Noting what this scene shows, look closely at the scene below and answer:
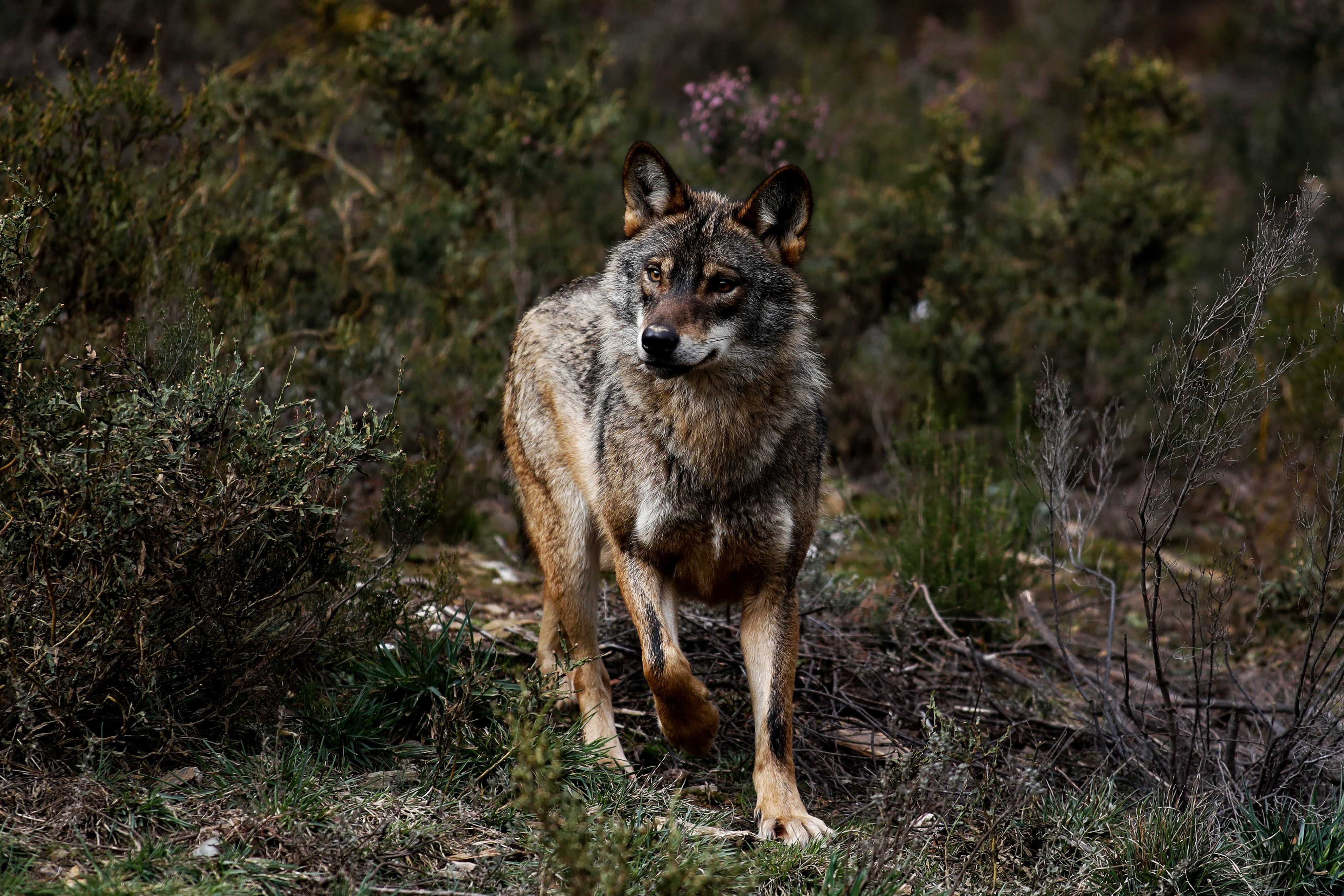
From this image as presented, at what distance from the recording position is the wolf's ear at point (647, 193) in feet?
15.4

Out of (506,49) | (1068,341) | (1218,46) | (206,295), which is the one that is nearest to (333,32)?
(506,49)

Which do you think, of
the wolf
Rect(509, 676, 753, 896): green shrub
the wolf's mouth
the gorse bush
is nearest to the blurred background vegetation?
the gorse bush

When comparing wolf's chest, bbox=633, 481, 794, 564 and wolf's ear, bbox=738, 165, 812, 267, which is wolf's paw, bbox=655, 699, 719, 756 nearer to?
wolf's chest, bbox=633, 481, 794, 564

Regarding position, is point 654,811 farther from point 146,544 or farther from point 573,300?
point 573,300

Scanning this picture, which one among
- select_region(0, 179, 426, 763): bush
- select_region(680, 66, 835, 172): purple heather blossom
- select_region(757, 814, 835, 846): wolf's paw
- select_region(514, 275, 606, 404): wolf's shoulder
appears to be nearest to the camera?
select_region(0, 179, 426, 763): bush

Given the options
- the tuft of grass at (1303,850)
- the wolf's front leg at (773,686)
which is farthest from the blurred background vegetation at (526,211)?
the tuft of grass at (1303,850)

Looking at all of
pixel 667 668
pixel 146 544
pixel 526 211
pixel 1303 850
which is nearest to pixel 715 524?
pixel 667 668

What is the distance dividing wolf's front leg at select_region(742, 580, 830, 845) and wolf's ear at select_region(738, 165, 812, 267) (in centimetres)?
138

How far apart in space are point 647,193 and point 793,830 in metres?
2.64

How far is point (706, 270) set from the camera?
4.34 metres

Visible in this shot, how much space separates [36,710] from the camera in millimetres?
3459

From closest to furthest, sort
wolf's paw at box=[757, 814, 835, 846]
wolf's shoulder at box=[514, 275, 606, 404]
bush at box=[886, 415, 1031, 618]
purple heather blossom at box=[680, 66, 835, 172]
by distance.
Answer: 1. wolf's paw at box=[757, 814, 835, 846]
2. wolf's shoulder at box=[514, 275, 606, 404]
3. bush at box=[886, 415, 1031, 618]
4. purple heather blossom at box=[680, 66, 835, 172]

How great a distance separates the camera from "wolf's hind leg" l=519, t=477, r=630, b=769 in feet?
15.8

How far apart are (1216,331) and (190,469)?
11.7 ft
